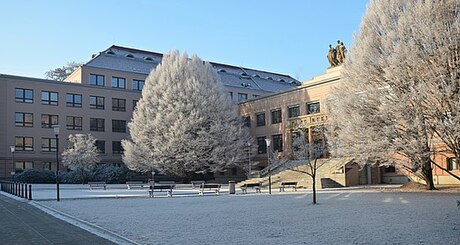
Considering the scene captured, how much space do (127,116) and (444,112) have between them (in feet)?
156

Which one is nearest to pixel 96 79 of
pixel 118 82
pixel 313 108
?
pixel 118 82

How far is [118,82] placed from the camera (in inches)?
2638

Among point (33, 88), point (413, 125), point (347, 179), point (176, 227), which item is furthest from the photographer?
point (33, 88)

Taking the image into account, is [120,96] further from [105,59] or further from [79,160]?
[79,160]

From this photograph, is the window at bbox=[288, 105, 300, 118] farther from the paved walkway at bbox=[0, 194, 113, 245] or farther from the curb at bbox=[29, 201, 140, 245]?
the paved walkway at bbox=[0, 194, 113, 245]

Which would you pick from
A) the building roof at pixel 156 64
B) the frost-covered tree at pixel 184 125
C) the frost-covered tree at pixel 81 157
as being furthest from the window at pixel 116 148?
the frost-covered tree at pixel 81 157

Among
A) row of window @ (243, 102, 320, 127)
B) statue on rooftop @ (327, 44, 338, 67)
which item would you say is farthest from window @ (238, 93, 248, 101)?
statue on rooftop @ (327, 44, 338, 67)

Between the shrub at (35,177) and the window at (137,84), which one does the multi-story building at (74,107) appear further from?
the shrub at (35,177)

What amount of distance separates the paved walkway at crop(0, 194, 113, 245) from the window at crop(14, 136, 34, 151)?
42839mm

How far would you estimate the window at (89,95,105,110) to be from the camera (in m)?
63.6

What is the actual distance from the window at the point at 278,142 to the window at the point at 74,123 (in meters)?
25.1

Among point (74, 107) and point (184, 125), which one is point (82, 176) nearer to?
point (184, 125)

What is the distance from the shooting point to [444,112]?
87.0 ft

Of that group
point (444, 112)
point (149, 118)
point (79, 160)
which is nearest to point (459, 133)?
point (444, 112)
